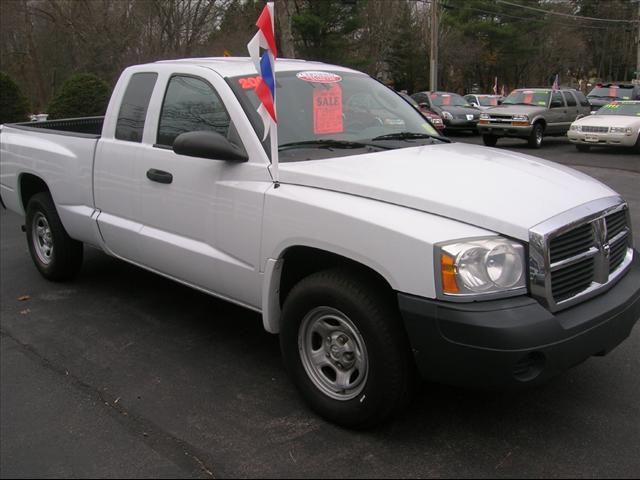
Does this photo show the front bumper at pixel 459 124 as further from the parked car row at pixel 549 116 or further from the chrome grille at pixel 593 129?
the chrome grille at pixel 593 129

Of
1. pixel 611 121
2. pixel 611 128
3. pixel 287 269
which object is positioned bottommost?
pixel 287 269

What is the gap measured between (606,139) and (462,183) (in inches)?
556

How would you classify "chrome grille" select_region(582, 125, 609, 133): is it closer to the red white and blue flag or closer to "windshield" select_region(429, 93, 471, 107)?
"windshield" select_region(429, 93, 471, 107)

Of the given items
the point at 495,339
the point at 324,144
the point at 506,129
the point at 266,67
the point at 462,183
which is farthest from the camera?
the point at 506,129

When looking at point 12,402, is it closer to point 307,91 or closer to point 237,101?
point 237,101

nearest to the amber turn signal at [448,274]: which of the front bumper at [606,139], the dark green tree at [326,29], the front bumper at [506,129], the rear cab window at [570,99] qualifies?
the front bumper at [606,139]

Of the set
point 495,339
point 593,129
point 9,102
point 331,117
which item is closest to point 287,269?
point 331,117

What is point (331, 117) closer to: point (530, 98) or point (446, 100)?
point (530, 98)

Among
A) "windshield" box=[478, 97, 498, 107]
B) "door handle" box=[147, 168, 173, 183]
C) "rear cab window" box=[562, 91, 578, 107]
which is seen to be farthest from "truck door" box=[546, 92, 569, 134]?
"door handle" box=[147, 168, 173, 183]

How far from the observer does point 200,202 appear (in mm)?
3861

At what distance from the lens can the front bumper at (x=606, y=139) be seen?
15383mm

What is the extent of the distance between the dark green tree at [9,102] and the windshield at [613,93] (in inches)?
766

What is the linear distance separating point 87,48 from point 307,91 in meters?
23.4

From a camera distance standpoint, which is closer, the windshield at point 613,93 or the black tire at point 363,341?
the black tire at point 363,341
